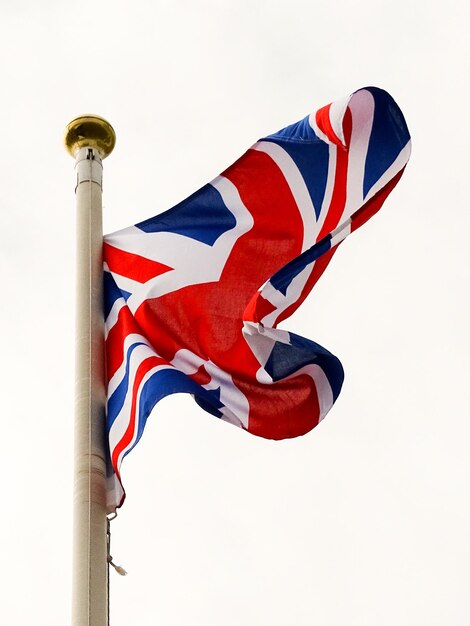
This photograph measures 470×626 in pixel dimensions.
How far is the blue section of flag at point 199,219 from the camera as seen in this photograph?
1402 centimetres

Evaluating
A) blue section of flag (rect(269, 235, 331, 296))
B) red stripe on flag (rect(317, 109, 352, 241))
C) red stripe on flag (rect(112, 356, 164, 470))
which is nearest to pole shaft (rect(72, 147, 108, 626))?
red stripe on flag (rect(112, 356, 164, 470))

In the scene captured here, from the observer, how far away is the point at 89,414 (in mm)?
11891

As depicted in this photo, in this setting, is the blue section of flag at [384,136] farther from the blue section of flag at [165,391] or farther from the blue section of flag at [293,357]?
the blue section of flag at [165,391]

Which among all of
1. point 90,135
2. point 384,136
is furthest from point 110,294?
point 384,136

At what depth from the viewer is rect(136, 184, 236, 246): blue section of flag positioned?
14.0 m

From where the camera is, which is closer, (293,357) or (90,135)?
(293,357)

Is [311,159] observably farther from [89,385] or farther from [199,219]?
[89,385]

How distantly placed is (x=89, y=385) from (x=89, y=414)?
12.5 inches

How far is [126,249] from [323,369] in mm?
2312

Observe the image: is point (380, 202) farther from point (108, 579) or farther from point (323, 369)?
point (108, 579)

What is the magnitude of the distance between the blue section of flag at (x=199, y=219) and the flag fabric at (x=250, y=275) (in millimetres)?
13

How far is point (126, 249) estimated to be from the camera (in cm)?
1362

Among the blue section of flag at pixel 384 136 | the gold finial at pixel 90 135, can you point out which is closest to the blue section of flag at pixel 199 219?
the gold finial at pixel 90 135

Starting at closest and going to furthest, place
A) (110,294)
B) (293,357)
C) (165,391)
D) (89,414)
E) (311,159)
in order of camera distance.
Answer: (89,414)
(165,391)
(293,357)
(110,294)
(311,159)
